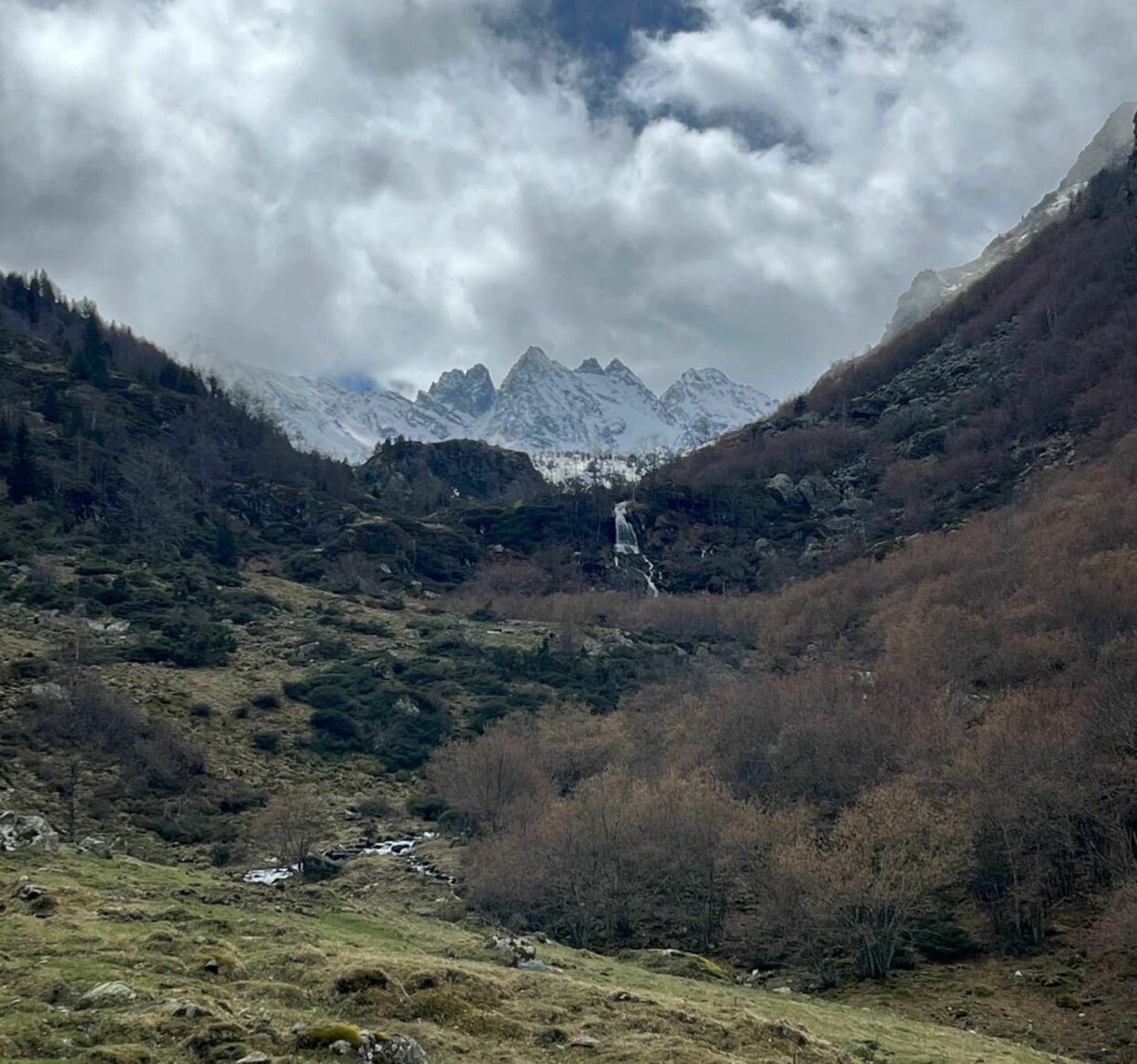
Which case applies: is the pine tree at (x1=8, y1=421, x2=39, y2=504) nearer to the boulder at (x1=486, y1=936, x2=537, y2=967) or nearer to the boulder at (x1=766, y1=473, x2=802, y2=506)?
the boulder at (x1=486, y1=936, x2=537, y2=967)

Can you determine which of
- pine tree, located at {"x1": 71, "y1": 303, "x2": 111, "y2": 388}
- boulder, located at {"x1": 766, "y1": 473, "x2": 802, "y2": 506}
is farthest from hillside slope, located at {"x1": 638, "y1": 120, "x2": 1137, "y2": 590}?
pine tree, located at {"x1": 71, "y1": 303, "x2": 111, "y2": 388}

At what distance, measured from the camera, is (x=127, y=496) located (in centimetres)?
11788

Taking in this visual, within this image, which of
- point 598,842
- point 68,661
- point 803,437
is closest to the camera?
point 598,842

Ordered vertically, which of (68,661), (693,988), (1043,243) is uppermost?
(1043,243)

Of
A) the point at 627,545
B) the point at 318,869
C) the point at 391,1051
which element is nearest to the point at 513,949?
the point at 391,1051

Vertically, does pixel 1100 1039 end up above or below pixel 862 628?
below

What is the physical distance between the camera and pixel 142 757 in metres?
53.7

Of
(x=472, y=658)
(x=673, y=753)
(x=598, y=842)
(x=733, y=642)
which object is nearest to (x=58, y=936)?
(x=598, y=842)

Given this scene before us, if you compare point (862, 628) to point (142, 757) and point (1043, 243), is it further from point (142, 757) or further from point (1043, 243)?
point (1043, 243)

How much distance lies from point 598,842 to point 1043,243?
179 meters

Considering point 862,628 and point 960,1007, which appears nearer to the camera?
point 960,1007

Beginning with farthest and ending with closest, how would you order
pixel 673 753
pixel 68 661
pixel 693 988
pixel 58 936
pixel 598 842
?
pixel 68 661 → pixel 673 753 → pixel 598 842 → pixel 693 988 → pixel 58 936

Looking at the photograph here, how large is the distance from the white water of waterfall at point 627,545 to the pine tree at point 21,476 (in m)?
79.9

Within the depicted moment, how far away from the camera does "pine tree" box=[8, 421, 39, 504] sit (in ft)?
348
